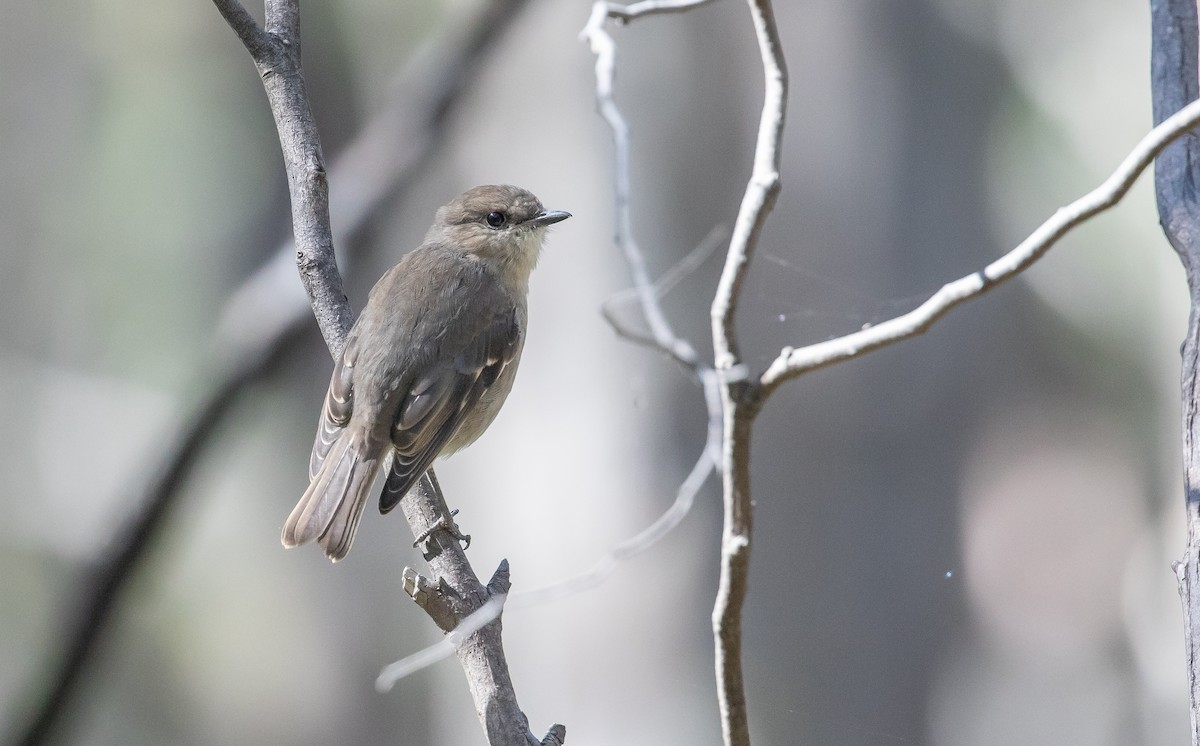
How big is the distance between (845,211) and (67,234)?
11.4 ft

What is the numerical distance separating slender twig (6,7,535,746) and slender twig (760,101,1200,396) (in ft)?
12.5

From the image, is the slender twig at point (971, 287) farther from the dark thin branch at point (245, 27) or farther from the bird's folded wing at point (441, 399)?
the dark thin branch at point (245, 27)

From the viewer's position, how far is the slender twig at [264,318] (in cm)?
453

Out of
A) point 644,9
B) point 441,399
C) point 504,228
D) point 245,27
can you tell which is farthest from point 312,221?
point 644,9

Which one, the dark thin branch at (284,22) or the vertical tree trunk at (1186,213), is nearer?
the vertical tree trunk at (1186,213)

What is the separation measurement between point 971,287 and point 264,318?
154 inches

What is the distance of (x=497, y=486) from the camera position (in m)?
4.06

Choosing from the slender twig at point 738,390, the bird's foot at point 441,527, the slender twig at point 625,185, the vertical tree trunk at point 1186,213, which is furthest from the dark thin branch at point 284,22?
the vertical tree trunk at point 1186,213

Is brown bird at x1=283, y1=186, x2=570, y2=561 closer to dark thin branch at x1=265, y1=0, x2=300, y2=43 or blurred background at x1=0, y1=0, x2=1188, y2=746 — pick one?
dark thin branch at x1=265, y1=0, x2=300, y2=43

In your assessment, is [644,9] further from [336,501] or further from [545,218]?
[545,218]

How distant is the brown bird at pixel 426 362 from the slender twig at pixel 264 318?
64.7 inches

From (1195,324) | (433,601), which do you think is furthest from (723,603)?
(1195,324)

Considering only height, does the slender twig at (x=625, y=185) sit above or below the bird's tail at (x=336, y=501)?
above

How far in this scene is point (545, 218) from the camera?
9.73 feet
